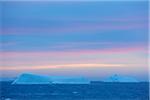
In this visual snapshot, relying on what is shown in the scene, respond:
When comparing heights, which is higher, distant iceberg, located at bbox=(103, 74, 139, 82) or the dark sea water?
distant iceberg, located at bbox=(103, 74, 139, 82)

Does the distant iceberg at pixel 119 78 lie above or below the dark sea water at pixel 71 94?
above

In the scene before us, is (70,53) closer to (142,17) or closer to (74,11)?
(74,11)

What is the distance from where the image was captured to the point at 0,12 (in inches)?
86.8

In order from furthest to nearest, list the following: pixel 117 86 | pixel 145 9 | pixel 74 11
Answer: pixel 117 86
pixel 74 11
pixel 145 9

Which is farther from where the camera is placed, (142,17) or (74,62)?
(74,62)

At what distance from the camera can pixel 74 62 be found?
243 cm

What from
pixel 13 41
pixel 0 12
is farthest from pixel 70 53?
pixel 0 12

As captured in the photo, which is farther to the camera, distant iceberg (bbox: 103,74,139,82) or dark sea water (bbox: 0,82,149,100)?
distant iceberg (bbox: 103,74,139,82)

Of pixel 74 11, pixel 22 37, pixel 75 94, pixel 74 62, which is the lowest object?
pixel 75 94

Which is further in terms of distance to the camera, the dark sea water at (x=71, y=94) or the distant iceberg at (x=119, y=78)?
the distant iceberg at (x=119, y=78)

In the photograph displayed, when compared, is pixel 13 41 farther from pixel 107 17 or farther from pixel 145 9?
pixel 145 9

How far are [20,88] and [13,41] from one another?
308 mm

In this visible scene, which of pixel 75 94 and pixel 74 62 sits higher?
pixel 74 62

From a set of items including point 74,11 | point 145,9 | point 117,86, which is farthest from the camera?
point 117,86
